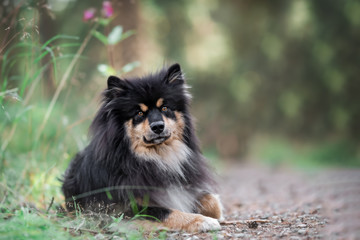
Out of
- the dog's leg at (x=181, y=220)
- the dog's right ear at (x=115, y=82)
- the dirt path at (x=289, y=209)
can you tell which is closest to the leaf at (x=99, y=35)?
the dog's right ear at (x=115, y=82)

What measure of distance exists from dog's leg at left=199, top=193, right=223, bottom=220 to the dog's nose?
0.86 meters

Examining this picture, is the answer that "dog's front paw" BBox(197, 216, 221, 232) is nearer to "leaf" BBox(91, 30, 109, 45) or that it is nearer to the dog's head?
the dog's head

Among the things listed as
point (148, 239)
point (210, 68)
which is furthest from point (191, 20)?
point (148, 239)

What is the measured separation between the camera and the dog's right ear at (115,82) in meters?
3.56

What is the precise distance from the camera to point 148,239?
2875 mm

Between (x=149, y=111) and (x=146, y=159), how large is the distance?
18.6 inches

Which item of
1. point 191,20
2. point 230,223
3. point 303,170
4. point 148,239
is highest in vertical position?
point 191,20

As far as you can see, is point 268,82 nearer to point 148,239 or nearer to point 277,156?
point 277,156

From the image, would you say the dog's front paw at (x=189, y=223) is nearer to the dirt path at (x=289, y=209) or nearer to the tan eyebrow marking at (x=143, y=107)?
the dirt path at (x=289, y=209)

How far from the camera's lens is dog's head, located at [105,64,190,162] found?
347 centimetres

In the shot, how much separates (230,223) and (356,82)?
7.47 metres

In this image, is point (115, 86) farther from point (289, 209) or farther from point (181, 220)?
point (289, 209)

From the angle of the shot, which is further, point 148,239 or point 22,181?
point 22,181

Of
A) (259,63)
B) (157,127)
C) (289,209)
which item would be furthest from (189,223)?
(259,63)
